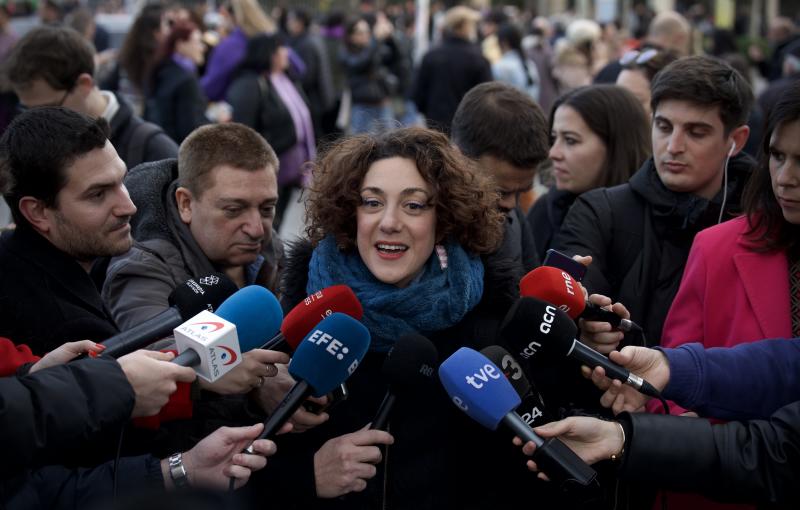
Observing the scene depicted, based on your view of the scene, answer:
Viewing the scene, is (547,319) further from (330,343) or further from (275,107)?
(275,107)

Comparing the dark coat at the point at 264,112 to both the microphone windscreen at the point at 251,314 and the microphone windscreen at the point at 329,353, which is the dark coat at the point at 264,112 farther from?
the microphone windscreen at the point at 329,353

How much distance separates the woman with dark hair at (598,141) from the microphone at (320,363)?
1916 mm

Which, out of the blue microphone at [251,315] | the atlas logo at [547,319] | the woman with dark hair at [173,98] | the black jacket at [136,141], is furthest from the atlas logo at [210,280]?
the woman with dark hair at [173,98]

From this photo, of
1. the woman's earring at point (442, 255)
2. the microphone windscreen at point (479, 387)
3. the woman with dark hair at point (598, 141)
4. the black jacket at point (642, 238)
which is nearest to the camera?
the microphone windscreen at point (479, 387)

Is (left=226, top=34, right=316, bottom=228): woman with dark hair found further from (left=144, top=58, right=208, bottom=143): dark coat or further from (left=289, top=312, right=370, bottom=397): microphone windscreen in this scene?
(left=289, top=312, right=370, bottom=397): microphone windscreen

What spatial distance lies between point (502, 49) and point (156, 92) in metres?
4.89

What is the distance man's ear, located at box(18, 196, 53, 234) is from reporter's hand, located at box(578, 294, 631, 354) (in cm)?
167

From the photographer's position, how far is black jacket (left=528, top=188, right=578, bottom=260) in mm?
4215

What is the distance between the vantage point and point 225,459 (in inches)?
93.2

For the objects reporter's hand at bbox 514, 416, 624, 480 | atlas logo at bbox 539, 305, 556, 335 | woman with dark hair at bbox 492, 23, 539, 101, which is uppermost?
atlas logo at bbox 539, 305, 556, 335

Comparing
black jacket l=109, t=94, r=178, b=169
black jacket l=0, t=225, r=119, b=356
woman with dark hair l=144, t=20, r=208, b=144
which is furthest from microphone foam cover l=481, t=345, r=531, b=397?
woman with dark hair l=144, t=20, r=208, b=144

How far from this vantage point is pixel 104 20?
16688 millimetres

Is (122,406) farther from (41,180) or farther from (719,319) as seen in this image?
(719,319)

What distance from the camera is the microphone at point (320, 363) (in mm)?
2320
